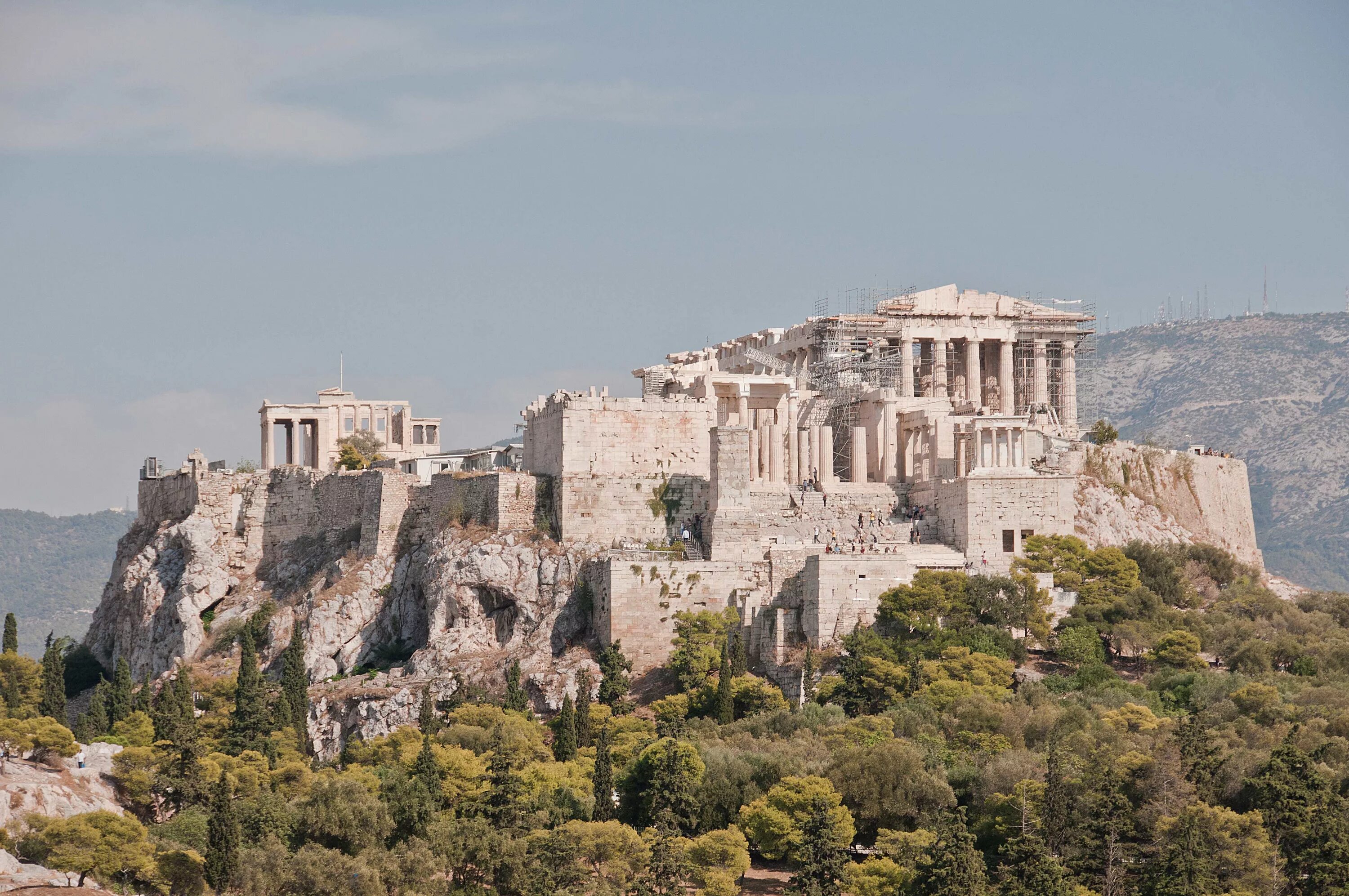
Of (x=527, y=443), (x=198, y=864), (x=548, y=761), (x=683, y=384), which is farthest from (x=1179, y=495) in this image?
(x=198, y=864)

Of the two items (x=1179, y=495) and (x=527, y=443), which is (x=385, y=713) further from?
(x=1179, y=495)

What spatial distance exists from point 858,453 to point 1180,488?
44.3ft

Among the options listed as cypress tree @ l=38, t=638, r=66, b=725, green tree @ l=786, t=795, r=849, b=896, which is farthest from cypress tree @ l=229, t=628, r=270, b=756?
green tree @ l=786, t=795, r=849, b=896

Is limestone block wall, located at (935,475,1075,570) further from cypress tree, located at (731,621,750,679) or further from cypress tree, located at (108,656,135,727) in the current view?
cypress tree, located at (108,656,135,727)

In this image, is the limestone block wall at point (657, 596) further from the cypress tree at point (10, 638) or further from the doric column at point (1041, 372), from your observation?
the cypress tree at point (10, 638)

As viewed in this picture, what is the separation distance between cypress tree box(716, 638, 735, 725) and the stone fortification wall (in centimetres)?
1851

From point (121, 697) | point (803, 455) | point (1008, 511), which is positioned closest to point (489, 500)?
point (803, 455)

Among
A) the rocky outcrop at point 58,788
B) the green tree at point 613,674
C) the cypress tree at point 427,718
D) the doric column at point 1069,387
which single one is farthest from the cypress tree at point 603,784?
the doric column at point 1069,387

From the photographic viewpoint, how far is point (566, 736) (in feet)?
223

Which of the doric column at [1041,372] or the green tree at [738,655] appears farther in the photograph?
the doric column at [1041,372]

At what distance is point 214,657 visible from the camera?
86.9 metres

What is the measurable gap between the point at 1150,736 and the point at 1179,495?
88.1ft

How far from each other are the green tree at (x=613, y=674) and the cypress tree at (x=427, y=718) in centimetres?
552

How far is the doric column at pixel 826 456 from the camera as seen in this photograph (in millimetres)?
83250
